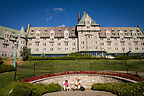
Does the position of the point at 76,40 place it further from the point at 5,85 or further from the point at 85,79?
the point at 5,85

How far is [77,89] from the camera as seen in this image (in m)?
11.8

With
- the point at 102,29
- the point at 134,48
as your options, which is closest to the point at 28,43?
the point at 102,29

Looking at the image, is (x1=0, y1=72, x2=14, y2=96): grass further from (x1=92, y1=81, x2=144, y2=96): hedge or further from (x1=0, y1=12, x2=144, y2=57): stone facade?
(x1=0, y1=12, x2=144, y2=57): stone facade

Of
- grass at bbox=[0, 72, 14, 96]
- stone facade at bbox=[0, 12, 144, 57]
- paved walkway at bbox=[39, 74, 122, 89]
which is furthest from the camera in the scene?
stone facade at bbox=[0, 12, 144, 57]

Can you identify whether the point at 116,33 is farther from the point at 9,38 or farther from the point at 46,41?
the point at 9,38

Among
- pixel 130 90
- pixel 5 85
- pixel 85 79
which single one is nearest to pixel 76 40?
pixel 85 79

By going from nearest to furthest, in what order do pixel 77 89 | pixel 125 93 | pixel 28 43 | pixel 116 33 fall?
pixel 125 93, pixel 77 89, pixel 28 43, pixel 116 33

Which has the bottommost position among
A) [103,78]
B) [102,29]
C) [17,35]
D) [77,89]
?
[77,89]

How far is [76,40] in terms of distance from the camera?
5075cm

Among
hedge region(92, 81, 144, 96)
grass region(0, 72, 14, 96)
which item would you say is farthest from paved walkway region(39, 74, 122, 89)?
grass region(0, 72, 14, 96)

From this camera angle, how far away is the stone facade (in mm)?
46219

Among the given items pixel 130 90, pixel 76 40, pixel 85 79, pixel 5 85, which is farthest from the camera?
pixel 76 40

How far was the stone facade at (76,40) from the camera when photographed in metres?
46.2

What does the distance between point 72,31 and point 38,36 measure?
18.6 metres
